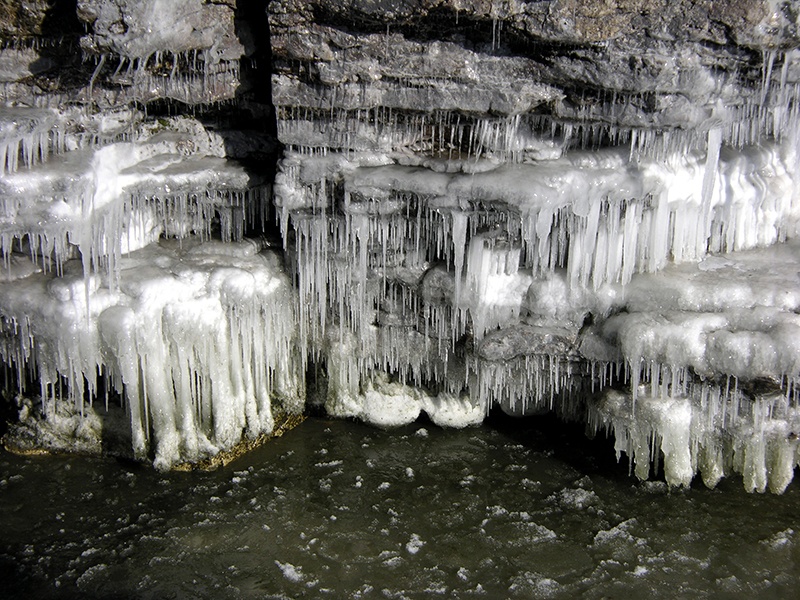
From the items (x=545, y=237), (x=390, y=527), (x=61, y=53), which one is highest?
(x=61, y=53)

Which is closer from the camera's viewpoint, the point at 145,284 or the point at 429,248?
the point at 145,284

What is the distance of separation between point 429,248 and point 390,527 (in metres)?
2.57

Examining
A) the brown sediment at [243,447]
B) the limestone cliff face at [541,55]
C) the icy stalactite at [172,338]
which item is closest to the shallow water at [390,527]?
the brown sediment at [243,447]

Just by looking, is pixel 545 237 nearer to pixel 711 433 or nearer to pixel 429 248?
pixel 429 248

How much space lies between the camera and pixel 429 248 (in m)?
7.52

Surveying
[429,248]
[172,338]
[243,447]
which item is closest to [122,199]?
[172,338]

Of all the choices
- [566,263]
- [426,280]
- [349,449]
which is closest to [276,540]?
[349,449]

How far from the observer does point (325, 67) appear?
660cm

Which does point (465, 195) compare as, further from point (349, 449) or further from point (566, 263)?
point (349, 449)

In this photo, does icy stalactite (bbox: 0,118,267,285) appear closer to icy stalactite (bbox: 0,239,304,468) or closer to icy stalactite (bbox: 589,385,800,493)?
icy stalactite (bbox: 0,239,304,468)

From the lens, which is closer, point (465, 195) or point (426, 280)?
point (465, 195)

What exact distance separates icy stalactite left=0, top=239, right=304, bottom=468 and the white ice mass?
0.07ft

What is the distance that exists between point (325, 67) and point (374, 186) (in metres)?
1.06

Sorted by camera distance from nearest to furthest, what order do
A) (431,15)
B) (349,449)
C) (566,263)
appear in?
1. (431,15)
2. (566,263)
3. (349,449)
